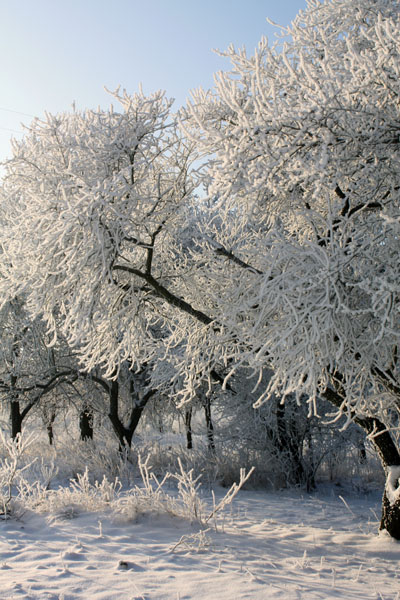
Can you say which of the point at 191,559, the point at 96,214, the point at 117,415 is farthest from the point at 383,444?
the point at 117,415

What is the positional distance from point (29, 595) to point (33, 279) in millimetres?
3403

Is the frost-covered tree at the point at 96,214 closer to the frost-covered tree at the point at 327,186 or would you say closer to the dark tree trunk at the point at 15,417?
the frost-covered tree at the point at 327,186

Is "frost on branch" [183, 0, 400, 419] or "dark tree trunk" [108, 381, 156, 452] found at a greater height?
"frost on branch" [183, 0, 400, 419]

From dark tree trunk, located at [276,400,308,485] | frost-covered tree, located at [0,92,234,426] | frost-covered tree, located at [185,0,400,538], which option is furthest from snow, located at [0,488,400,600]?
dark tree trunk, located at [276,400,308,485]

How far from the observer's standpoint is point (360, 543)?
19.5 feet

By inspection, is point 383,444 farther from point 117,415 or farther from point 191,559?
point 117,415

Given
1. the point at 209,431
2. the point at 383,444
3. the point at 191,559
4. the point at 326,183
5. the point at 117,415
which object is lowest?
the point at 191,559

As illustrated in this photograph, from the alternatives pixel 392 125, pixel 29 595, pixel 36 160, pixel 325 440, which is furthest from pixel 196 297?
pixel 325 440

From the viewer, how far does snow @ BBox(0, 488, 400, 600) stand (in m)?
3.99

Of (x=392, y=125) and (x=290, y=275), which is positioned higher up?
(x=392, y=125)

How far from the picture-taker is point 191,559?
191 inches

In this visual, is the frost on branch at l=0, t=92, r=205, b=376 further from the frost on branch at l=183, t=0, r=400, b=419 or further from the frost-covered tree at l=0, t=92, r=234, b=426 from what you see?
the frost on branch at l=183, t=0, r=400, b=419

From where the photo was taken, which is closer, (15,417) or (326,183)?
(326,183)

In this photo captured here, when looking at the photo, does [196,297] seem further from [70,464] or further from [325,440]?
[70,464]
